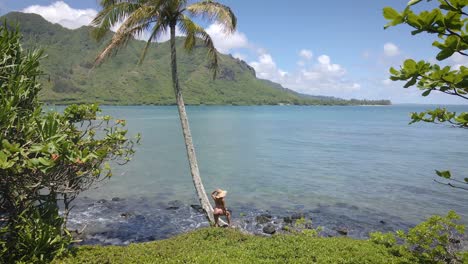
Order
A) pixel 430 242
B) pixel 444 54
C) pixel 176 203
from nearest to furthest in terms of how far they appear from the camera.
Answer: pixel 444 54
pixel 430 242
pixel 176 203

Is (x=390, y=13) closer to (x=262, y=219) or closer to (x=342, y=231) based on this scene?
(x=342, y=231)

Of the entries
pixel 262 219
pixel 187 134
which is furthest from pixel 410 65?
pixel 262 219

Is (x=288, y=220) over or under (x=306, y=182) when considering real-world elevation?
over

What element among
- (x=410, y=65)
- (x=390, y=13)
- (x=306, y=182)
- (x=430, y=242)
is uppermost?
(x=390, y=13)

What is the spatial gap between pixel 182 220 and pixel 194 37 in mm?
10625

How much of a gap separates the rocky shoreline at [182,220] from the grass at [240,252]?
17.5 ft

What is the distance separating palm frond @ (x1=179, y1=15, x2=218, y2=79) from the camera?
15.2 meters

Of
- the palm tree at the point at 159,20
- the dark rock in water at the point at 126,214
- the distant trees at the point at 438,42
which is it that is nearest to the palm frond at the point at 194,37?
the palm tree at the point at 159,20

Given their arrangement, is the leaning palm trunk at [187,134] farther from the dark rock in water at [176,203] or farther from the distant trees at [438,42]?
the distant trees at [438,42]

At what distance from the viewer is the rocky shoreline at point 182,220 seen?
707 inches

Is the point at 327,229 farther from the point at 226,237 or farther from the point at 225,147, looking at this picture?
the point at 225,147

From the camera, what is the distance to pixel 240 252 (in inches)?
416

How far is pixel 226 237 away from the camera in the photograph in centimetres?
1298

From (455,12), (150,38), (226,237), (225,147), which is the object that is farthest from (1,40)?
(225,147)
